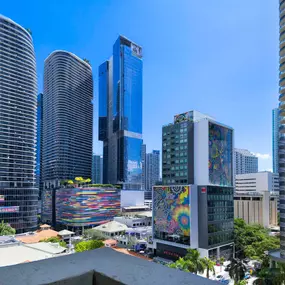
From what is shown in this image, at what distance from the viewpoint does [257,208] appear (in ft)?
191

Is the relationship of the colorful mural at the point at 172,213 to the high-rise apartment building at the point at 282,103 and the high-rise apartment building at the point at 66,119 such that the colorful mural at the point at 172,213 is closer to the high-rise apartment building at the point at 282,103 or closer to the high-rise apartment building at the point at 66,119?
the high-rise apartment building at the point at 282,103

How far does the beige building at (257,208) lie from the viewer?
189ft

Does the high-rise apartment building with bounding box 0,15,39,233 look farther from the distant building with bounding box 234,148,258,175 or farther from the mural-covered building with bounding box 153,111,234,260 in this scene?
the distant building with bounding box 234,148,258,175

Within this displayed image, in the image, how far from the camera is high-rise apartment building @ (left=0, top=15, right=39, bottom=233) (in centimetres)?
5947

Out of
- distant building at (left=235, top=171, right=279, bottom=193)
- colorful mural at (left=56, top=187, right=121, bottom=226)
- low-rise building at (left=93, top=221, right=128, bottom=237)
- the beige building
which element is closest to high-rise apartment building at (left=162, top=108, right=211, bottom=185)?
low-rise building at (left=93, top=221, right=128, bottom=237)

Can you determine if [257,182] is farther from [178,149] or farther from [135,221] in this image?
[178,149]

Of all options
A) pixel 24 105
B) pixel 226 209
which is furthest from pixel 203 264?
pixel 24 105

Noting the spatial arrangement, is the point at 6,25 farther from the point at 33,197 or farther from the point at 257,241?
the point at 257,241

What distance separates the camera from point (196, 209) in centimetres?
3800

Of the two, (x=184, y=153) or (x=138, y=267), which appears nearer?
(x=138, y=267)

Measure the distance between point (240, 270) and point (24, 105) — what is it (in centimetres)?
5957

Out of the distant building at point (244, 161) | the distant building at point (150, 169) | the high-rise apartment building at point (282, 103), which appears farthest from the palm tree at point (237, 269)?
the distant building at point (150, 169)

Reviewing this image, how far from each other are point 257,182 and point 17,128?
275 ft

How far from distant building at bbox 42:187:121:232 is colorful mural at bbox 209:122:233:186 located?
130 feet
